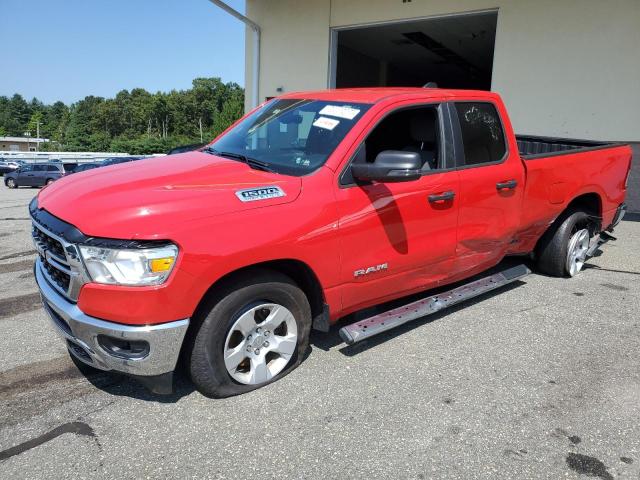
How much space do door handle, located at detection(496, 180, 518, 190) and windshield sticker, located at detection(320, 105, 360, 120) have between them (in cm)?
150

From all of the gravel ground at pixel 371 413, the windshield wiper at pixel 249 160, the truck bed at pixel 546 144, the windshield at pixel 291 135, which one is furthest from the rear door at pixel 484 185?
the truck bed at pixel 546 144

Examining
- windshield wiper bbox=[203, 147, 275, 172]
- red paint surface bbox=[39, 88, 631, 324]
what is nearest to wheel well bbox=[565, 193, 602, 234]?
red paint surface bbox=[39, 88, 631, 324]

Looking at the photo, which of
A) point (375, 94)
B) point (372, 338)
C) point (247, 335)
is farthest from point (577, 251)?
point (247, 335)

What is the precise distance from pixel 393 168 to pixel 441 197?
797 millimetres

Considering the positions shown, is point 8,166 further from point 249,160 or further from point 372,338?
point 372,338

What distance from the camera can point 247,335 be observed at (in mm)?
3014

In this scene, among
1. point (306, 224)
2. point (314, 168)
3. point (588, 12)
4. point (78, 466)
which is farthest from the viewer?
point (588, 12)

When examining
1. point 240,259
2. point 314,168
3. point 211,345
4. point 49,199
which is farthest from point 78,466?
point 314,168

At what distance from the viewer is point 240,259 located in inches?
110

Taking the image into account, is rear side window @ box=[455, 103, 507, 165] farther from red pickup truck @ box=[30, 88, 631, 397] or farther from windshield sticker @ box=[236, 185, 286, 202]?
windshield sticker @ box=[236, 185, 286, 202]

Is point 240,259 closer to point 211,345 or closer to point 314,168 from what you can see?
point 211,345

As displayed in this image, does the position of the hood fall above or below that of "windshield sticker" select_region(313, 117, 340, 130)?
below

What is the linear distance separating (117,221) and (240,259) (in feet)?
2.22

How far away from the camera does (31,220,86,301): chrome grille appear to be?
103 inches
